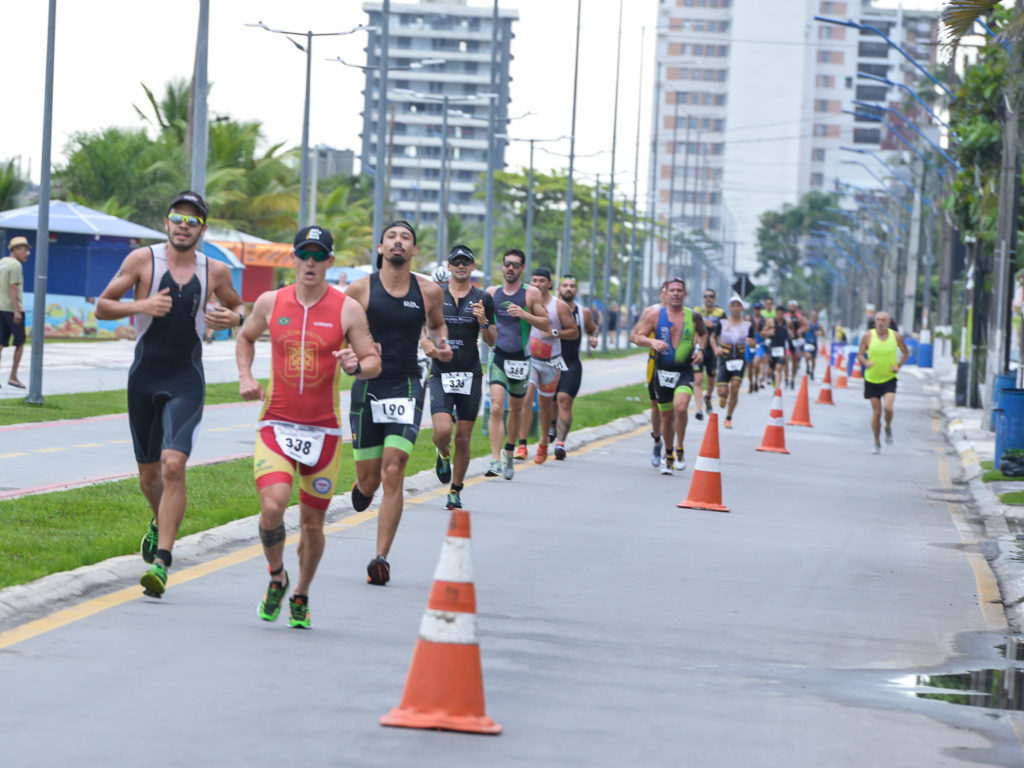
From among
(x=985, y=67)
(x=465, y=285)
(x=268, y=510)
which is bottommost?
(x=268, y=510)

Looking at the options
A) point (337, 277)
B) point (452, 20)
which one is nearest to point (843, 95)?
point (452, 20)

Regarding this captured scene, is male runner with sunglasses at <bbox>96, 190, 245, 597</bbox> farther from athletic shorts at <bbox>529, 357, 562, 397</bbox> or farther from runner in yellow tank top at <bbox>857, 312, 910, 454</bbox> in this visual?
runner in yellow tank top at <bbox>857, 312, 910, 454</bbox>

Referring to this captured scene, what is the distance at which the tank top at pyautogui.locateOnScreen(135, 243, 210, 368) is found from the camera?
29.3 feet

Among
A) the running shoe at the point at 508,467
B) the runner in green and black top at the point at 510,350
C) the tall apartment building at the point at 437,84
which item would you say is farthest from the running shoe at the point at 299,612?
the tall apartment building at the point at 437,84

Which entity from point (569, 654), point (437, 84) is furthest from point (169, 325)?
point (437, 84)

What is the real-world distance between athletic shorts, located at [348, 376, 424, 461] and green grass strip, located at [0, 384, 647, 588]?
1.41 meters

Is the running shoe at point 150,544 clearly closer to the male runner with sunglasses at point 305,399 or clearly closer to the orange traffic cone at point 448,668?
the male runner with sunglasses at point 305,399

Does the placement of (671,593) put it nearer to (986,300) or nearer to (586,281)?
(986,300)

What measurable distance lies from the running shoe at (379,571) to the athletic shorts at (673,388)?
8960mm

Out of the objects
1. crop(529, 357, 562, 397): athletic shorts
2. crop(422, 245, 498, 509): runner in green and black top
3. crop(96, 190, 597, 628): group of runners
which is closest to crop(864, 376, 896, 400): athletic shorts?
crop(529, 357, 562, 397): athletic shorts

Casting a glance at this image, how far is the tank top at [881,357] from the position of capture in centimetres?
2352

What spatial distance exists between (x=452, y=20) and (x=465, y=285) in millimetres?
165384

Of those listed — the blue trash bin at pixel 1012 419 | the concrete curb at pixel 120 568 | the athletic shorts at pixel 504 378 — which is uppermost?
the athletic shorts at pixel 504 378

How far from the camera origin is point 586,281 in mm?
115938
